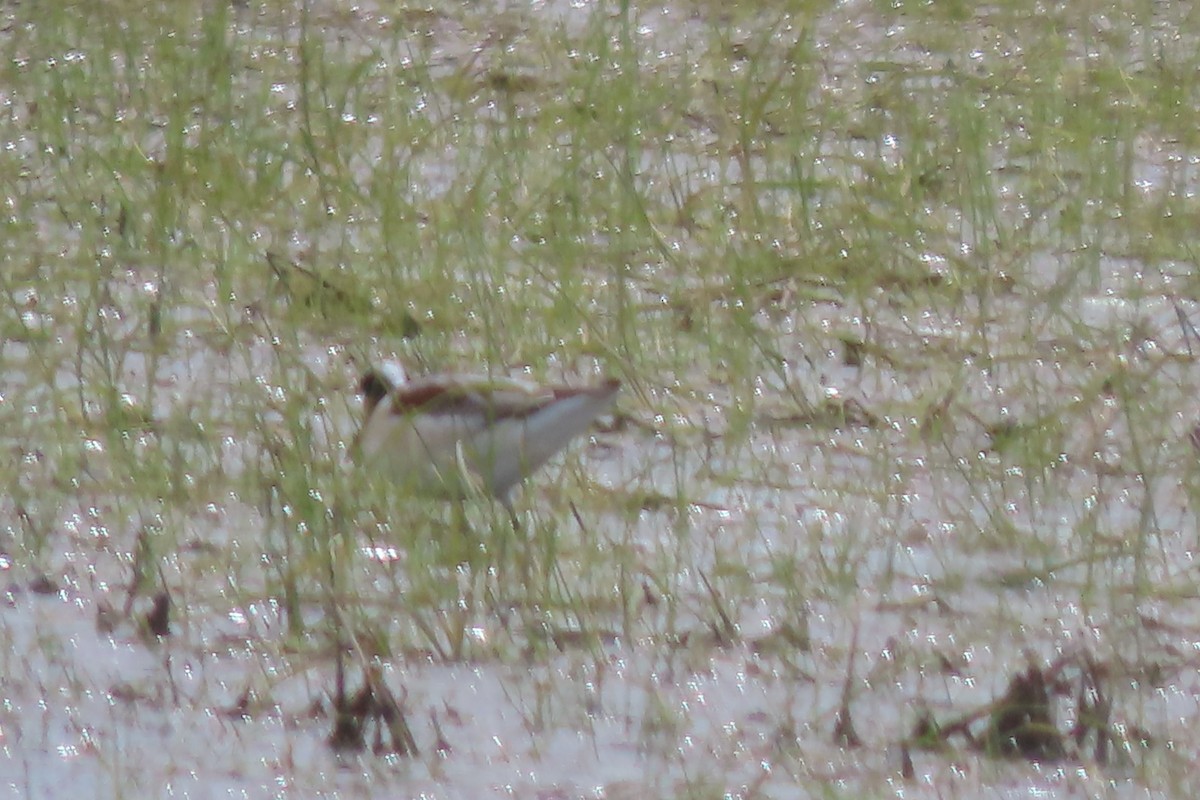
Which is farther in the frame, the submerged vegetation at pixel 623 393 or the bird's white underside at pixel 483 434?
the bird's white underside at pixel 483 434

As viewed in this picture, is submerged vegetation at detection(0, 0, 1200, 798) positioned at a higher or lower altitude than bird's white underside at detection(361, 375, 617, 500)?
lower

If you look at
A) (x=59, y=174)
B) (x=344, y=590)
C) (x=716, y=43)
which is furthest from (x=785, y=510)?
(x=716, y=43)

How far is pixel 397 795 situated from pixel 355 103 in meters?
4.40

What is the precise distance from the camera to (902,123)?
7.44 m

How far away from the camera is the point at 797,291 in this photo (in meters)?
5.99

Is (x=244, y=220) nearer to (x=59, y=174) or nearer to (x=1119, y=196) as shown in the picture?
(x=59, y=174)

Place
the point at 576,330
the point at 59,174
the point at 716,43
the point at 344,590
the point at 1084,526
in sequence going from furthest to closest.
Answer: the point at 716,43 < the point at 59,174 < the point at 576,330 < the point at 1084,526 < the point at 344,590

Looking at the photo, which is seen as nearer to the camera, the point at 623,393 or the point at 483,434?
the point at 483,434

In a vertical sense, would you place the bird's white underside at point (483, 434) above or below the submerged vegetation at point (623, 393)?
above

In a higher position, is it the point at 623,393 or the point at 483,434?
the point at 483,434

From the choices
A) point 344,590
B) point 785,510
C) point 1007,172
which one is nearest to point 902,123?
point 1007,172

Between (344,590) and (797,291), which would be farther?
(797,291)

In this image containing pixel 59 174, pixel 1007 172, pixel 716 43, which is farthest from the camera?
pixel 716 43

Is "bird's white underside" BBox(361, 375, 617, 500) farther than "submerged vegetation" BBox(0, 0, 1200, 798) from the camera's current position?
Yes
